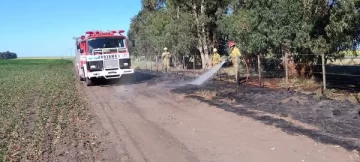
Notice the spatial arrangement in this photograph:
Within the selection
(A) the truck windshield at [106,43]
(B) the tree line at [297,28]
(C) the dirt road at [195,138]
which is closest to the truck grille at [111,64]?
(A) the truck windshield at [106,43]

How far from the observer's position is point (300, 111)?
962 cm

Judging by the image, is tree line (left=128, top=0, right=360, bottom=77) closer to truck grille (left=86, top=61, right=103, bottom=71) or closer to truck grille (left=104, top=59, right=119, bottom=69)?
truck grille (left=104, top=59, right=119, bottom=69)

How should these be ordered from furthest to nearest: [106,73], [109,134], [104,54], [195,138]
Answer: [106,73] → [104,54] → [109,134] → [195,138]

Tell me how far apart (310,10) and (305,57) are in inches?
142

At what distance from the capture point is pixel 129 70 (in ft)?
65.8

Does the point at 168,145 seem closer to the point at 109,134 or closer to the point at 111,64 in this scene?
the point at 109,134

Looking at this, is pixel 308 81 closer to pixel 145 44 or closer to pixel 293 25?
pixel 293 25

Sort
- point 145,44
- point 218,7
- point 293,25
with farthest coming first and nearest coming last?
point 145,44
point 218,7
point 293,25

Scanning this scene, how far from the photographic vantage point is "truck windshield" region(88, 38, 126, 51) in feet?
64.5

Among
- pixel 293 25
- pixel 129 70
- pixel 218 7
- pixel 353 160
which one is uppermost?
pixel 218 7

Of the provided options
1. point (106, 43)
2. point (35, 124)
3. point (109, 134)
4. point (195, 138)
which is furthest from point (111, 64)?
point (195, 138)

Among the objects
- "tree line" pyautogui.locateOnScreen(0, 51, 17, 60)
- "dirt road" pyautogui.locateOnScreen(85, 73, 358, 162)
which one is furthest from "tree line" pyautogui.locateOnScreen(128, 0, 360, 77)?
"tree line" pyautogui.locateOnScreen(0, 51, 17, 60)

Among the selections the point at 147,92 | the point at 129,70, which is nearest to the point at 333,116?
the point at 147,92

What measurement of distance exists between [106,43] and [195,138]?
12.9 metres
